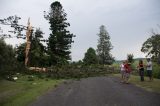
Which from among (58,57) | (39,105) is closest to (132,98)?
(39,105)

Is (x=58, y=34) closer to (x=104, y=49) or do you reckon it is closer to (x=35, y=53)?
(x=35, y=53)

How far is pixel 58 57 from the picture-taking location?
78250mm

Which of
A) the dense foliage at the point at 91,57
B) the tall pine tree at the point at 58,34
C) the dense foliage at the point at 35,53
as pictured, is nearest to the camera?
the dense foliage at the point at 35,53

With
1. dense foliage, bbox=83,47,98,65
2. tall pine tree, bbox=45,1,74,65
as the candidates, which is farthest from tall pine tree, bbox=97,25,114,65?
tall pine tree, bbox=45,1,74,65

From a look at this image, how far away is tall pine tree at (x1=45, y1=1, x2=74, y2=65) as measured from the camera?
8094cm

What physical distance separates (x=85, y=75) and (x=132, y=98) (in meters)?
27.0

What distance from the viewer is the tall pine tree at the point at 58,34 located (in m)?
80.9

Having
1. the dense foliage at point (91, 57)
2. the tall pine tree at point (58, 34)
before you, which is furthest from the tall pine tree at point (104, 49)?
the tall pine tree at point (58, 34)

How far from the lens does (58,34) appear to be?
8056cm

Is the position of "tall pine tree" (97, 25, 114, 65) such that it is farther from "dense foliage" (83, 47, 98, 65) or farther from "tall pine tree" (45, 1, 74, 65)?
"tall pine tree" (45, 1, 74, 65)

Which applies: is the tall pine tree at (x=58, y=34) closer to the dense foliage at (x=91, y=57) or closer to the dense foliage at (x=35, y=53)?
the dense foliage at (x=35, y=53)

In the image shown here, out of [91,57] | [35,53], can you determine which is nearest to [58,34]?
[35,53]

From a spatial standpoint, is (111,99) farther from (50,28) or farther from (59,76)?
(50,28)

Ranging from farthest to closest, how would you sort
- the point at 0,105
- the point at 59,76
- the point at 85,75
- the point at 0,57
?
1. the point at 85,75
2. the point at 59,76
3. the point at 0,57
4. the point at 0,105
